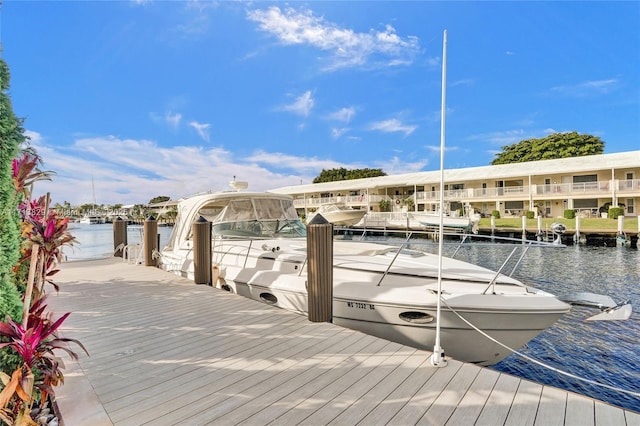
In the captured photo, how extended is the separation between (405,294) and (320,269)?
3.84 ft

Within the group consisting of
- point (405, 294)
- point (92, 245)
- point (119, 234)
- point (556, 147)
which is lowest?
point (92, 245)

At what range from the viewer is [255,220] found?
8148mm

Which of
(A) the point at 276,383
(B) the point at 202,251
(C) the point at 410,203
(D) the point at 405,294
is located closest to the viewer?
(A) the point at 276,383

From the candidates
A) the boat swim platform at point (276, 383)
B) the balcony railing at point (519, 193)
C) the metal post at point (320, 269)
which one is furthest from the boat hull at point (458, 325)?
the balcony railing at point (519, 193)

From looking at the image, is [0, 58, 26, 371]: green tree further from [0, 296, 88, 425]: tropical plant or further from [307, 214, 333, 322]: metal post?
[307, 214, 333, 322]: metal post

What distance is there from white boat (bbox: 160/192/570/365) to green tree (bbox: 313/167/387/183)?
53.8 metres

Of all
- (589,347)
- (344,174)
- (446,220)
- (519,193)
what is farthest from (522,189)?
(344,174)

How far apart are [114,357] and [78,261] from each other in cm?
963

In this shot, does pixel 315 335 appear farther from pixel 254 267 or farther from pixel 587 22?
pixel 587 22

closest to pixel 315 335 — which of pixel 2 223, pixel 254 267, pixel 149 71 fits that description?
pixel 254 267

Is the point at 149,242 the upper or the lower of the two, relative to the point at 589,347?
upper

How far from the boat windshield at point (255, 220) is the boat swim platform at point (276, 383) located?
3389 millimetres

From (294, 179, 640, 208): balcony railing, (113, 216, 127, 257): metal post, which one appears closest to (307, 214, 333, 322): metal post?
(113, 216, 127, 257): metal post

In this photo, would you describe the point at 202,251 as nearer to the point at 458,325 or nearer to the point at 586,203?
the point at 458,325
